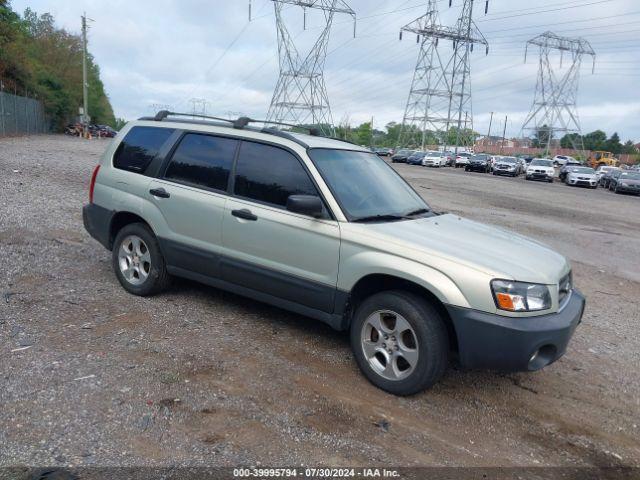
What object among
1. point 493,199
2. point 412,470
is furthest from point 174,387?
point 493,199

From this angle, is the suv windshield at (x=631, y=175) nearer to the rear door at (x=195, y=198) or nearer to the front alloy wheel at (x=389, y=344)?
the rear door at (x=195, y=198)

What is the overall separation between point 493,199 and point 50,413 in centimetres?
1832

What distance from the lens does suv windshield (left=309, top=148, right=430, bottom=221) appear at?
4.32 meters

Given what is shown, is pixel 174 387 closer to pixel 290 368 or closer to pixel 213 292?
pixel 290 368

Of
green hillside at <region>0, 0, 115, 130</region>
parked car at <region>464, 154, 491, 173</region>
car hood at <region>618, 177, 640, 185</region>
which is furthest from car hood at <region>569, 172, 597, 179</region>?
green hillside at <region>0, 0, 115, 130</region>

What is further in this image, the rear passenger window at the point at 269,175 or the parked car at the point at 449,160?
the parked car at the point at 449,160

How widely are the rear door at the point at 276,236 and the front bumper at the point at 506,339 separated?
3.46 feet

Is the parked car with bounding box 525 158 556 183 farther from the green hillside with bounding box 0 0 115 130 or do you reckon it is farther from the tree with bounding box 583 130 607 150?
the tree with bounding box 583 130 607 150

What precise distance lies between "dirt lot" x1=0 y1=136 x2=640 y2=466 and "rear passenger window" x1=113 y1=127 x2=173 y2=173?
130cm

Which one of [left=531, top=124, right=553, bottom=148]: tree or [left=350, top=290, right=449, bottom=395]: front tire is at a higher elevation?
[left=531, top=124, right=553, bottom=148]: tree

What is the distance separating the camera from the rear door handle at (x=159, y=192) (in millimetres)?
5062

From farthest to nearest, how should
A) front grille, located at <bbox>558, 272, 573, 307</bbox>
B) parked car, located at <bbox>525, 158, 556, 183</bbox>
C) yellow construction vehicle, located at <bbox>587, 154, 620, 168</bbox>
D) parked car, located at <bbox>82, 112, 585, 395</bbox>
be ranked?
yellow construction vehicle, located at <bbox>587, 154, 620, 168</bbox>, parked car, located at <bbox>525, 158, 556, 183</bbox>, front grille, located at <bbox>558, 272, 573, 307</bbox>, parked car, located at <bbox>82, 112, 585, 395</bbox>

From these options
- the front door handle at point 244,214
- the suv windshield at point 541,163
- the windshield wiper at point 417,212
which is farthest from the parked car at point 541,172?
the front door handle at point 244,214

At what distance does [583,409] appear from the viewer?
3.90m
